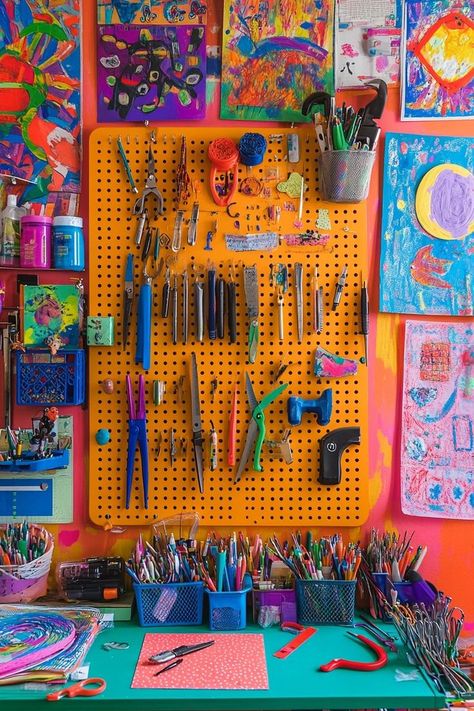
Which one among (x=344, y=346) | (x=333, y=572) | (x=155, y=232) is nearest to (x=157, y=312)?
(x=155, y=232)

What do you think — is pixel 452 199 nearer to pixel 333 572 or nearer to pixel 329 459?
pixel 329 459

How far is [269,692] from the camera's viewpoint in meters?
Answer: 1.43

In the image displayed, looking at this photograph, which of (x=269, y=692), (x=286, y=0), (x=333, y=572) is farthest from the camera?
(x=286, y=0)

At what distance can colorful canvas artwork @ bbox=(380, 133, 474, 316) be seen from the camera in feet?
6.33

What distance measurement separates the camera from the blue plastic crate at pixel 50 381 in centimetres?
186

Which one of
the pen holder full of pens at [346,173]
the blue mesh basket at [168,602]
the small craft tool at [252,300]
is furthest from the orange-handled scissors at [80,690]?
the pen holder full of pens at [346,173]

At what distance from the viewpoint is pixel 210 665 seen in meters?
1.54

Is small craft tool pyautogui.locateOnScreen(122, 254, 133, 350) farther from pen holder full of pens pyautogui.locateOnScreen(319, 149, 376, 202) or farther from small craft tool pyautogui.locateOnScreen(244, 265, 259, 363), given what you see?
pen holder full of pens pyautogui.locateOnScreen(319, 149, 376, 202)

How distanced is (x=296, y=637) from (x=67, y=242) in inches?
47.8

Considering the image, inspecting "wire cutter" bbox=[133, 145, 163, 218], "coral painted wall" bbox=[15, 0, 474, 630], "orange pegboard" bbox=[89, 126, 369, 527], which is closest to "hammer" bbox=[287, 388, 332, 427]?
"orange pegboard" bbox=[89, 126, 369, 527]

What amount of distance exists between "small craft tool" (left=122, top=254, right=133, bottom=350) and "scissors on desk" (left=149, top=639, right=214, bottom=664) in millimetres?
810

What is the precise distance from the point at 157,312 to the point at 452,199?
912 mm

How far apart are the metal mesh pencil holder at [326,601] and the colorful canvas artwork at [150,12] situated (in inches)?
62.5

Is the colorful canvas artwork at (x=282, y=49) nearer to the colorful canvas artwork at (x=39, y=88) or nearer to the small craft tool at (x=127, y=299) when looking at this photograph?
the colorful canvas artwork at (x=39, y=88)
